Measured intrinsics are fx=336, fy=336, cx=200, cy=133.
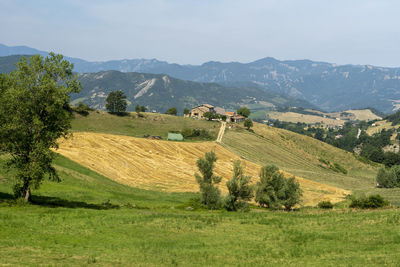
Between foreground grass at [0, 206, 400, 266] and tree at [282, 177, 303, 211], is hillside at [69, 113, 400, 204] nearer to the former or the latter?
tree at [282, 177, 303, 211]

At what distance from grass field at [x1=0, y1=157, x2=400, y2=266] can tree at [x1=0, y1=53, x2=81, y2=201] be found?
16.2 feet

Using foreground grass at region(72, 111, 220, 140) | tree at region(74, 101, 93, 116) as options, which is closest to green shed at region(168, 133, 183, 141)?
foreground grass at region(72, 111, 220, 140)

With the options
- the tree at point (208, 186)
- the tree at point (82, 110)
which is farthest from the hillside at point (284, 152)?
the tree at point (208, 186)

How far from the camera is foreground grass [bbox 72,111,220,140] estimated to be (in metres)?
139

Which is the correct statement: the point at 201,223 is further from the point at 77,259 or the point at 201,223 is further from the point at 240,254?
the point at 77,259

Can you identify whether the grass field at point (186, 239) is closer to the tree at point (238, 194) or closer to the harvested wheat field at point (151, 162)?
the tree at point (238, 194)

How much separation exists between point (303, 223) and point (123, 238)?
22552 mm

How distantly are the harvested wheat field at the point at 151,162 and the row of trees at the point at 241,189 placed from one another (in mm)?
21005

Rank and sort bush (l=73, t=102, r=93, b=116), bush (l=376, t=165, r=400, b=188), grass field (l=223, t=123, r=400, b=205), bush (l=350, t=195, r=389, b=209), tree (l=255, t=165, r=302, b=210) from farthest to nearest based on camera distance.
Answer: bush (l=73, t=102, r=93, b=116) < bush (l=376, t=165, r=400, b=188) < grass field (l=223, t=123, r=400, b=205) < tree (l=255, t=165, r=302, b=210) < bush (l=350, t=195, r=389, b=209)

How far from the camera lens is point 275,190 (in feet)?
229

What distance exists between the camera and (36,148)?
42750 mm

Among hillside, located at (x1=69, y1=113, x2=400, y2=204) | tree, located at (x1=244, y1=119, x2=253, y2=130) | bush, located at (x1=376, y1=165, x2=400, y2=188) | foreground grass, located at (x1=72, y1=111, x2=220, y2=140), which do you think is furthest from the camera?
tree, located at (x1=244, y1=119, x2=253, y2=130)

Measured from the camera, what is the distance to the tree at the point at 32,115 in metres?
42.0

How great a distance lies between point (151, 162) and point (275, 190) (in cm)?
4378
